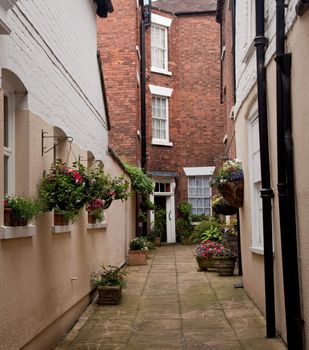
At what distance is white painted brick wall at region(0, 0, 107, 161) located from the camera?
5066 mm

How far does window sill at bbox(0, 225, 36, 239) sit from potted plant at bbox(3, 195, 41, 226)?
0.06 metres

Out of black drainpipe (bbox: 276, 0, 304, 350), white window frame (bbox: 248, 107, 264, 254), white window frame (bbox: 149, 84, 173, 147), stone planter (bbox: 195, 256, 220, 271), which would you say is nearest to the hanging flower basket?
white window frame (bbox: 248, 107, 264, 254)

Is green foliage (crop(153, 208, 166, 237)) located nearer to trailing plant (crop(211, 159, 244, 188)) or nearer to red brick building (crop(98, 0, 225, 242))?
red brick building (crop(98, 0, 225, 242))

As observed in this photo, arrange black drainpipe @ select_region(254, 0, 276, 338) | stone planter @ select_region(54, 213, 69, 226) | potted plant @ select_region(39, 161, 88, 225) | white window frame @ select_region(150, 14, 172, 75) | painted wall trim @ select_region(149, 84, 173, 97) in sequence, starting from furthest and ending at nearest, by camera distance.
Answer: white window frame @ select_region(150, 14, 172, 75)
painted wall trim @ select_region(149, 84, 173, 97)
stone planter @ select_region(54, 213, 69, 226)
black drainpipe @ select_region(254, 0, 276, 338)
potted plant @ select_region(39, 161, 88, 225)

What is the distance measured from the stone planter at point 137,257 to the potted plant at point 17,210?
32.5 feet

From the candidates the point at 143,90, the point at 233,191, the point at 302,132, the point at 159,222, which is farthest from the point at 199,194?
the point at 302,132

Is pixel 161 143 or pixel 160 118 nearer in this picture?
pixel 161 143

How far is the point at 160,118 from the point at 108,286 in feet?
48.0

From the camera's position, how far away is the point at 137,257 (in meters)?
14.5

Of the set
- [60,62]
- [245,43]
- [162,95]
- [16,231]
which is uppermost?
[162,95]

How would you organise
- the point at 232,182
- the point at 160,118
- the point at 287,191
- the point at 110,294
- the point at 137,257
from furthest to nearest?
the point at 160,118
the point at 137,257
the point at 232,182
the point at 110,294
the point at 287,191

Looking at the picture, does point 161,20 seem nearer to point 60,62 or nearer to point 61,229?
point 60,62

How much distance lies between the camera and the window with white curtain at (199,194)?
2284cm

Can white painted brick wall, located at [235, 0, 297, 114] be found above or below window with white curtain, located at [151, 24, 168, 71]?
below
